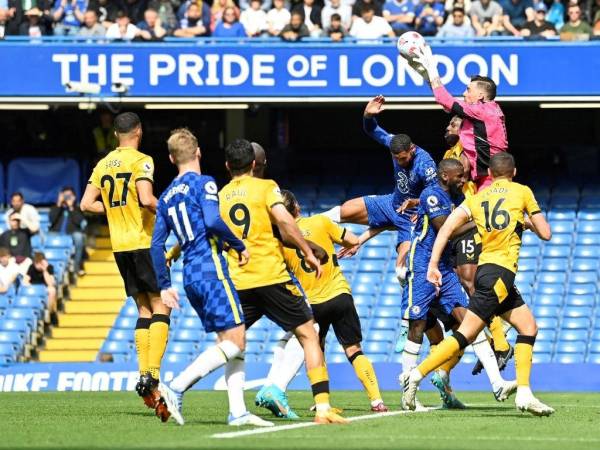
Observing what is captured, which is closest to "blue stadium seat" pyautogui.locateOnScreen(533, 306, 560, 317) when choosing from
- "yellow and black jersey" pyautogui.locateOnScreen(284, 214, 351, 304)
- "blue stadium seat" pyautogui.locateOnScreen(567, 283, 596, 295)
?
"blue stadium seat" pyautogui.locateOnScreen(567, 283, 596, 295)

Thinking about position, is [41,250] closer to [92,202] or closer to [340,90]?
[340,90]

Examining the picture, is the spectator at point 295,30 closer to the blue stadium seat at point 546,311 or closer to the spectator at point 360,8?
the spectator at point 360,8

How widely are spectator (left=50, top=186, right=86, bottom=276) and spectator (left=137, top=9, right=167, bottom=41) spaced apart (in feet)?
11.4

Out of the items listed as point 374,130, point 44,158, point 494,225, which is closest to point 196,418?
point 494,225

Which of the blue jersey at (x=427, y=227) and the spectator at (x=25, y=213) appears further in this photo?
the spectator at (x=25, y=213)

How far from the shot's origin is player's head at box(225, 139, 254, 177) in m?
11.0

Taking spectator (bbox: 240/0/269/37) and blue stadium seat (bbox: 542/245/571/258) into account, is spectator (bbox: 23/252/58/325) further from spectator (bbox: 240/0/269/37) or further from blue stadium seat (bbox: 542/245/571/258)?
blue stadium seat (bbox: 542/245/571/258)

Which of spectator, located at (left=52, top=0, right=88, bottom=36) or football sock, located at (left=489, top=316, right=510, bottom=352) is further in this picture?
spectator, located at (left=52, top=0, right=88, bottom=36)

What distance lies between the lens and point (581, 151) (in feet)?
90.3

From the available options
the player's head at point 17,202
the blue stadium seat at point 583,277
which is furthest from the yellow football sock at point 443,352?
the player's head at point 17,202

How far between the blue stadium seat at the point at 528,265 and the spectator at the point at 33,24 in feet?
30.7

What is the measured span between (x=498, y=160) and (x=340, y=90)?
38.4 ft

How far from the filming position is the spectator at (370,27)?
2427 centimetres

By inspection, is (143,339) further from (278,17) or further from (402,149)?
(278,17)
